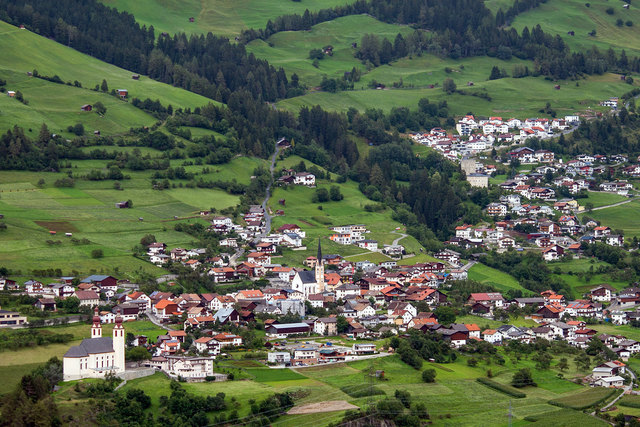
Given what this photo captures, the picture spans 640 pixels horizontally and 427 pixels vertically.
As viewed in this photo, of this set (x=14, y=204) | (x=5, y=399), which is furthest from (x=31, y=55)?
(x=5, y=399)

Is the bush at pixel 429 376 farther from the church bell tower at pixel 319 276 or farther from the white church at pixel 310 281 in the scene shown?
the church bell tower at pixel 319 276

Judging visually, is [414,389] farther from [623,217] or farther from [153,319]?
[623,217]

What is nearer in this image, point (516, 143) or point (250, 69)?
point (516, 143)

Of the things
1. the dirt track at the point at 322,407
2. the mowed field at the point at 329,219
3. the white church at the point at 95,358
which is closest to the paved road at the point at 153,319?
the white church at the point at 95,358

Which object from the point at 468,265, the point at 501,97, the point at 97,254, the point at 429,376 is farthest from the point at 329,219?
the point at 501,97

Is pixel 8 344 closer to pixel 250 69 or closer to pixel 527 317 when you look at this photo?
pixel 527 317

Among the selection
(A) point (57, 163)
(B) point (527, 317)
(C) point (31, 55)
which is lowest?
(B) point (527, 317)
